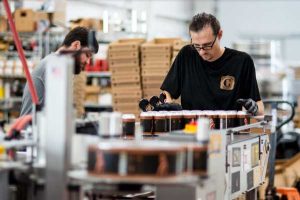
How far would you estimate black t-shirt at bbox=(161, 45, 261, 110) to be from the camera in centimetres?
372

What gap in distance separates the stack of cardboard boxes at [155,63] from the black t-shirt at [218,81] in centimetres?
417

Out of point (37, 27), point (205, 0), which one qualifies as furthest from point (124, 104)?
point (205, 0)

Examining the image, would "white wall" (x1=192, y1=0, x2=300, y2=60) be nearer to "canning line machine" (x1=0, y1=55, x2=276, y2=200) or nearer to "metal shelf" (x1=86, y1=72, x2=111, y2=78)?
"metal shelf" (x1=86, y1=72, x2=111, y2=78)

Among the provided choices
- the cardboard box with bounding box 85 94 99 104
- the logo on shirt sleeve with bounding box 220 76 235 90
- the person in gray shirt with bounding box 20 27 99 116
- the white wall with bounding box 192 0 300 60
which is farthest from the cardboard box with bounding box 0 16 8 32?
the white wall with bounding box 192 0 300 60

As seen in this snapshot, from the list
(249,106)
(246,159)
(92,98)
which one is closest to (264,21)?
(92,98)

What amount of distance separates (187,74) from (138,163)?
193 cm

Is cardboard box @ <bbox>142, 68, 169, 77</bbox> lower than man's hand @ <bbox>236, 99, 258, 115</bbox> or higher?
higher

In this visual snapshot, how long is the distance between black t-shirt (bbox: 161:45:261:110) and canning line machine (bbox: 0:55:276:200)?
1246 millimetres

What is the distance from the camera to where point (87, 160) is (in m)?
2.06

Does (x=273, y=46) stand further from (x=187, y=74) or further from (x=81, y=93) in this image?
(x=187, y=74)

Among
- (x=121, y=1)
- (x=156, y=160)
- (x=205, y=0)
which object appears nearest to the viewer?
(x=156, y=160)

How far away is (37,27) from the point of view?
31.6ft

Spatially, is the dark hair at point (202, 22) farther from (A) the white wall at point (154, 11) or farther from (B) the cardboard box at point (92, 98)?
(A) the white wall at point (154, 11)

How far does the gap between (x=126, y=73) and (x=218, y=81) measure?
4.74 m
